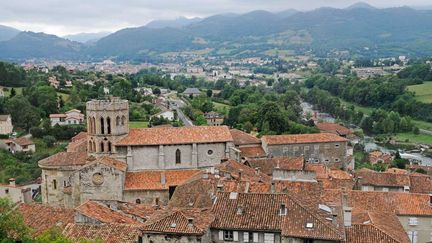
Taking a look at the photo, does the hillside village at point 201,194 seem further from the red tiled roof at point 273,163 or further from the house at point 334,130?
the house at point 334,130

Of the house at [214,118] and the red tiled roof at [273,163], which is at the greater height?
the red tiled roof at [273,163]

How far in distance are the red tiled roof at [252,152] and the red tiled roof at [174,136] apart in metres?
10.9

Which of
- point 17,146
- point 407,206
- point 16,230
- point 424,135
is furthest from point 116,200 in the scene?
point 424,135

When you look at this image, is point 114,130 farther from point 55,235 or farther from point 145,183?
point 55,235

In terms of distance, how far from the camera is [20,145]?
9262 cm

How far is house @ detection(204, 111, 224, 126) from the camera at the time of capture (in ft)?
395

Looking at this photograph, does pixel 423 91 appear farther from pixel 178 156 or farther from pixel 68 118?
pixel 178 156

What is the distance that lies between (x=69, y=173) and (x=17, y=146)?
136 feet

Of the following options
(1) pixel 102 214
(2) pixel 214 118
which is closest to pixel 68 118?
(2) pixel 214 118

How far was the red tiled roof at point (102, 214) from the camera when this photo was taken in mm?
38875

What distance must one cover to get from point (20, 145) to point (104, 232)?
63.3 metres

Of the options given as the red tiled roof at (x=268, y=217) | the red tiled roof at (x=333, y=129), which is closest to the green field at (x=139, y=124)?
the red tiled roof at (x=333, y=129)

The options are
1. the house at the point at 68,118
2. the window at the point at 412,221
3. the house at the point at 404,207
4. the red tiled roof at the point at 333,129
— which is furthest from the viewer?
→ the red tiled roof at the point at 333,129

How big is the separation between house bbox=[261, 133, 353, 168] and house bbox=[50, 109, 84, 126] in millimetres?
48245
